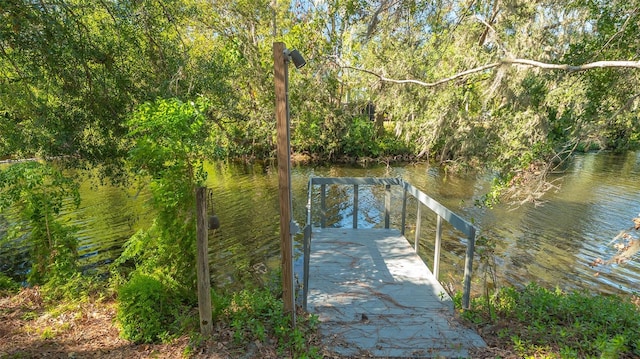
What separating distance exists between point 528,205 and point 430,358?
433 inches

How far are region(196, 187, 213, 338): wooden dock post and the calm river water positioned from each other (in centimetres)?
110

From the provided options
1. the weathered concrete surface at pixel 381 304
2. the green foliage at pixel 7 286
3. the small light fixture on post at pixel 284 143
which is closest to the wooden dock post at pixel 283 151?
the small light fixture on post at pixel 284 143

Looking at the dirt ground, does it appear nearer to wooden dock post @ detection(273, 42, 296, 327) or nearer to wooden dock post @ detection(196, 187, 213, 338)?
wooden dock post @ detection(196, 187, 213, 338)

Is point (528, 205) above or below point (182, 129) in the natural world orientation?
below

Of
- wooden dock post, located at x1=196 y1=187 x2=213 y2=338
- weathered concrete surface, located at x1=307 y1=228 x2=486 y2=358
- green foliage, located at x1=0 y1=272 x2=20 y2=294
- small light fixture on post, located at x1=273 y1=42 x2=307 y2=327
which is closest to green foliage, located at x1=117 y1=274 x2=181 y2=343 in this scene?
wooden dock post, located at x1=196 y1=187 x2=213 y2=338

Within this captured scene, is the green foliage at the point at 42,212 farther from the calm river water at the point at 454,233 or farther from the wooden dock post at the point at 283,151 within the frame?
the wooden dock post at the point at 283,151

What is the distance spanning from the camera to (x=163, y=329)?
12.9 feet

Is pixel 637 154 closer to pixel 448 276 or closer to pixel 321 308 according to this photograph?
pixel 448 276

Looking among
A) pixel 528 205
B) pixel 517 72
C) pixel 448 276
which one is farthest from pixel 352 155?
pixel 448 276

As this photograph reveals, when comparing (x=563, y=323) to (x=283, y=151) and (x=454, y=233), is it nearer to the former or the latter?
(x=283, y=151)

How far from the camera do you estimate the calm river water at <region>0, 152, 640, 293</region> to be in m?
7.30

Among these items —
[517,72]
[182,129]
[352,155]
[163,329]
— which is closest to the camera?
[163,329]

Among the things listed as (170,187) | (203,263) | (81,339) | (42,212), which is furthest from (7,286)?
Result: (203,263)

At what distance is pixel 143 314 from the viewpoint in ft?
12.6
